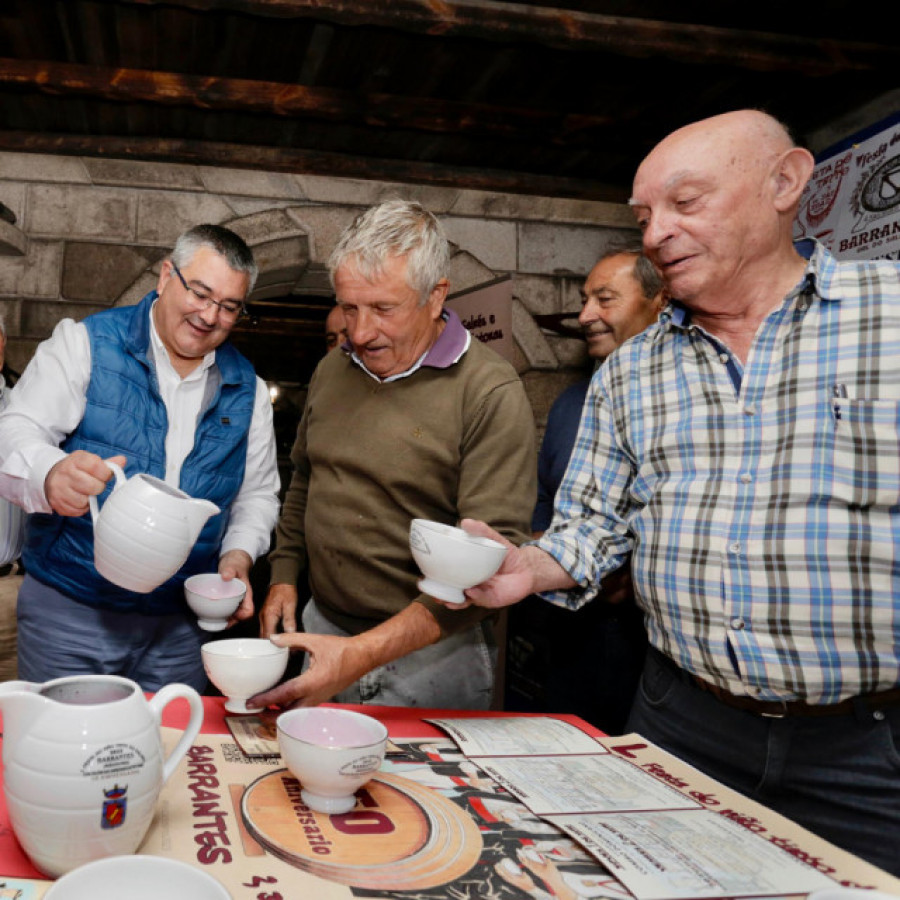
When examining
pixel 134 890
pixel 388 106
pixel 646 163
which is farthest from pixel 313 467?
pixel 388 106

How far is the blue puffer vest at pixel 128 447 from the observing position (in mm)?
1871

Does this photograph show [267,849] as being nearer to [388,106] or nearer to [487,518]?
[487,518]

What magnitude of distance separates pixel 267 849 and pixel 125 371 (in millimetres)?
1407

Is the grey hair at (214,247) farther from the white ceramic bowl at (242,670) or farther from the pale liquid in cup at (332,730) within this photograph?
the pale liquid in cup at (332,730)

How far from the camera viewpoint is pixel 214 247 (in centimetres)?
202

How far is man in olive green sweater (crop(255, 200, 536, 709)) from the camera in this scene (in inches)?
68.9

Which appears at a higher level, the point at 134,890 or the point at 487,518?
the point at 487,518

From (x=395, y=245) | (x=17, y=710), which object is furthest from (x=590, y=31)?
(x=17, y=710)

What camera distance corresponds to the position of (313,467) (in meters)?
2.01

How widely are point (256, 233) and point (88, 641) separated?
297cm

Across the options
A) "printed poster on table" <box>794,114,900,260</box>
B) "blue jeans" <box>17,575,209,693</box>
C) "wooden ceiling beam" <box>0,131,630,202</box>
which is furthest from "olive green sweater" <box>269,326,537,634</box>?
"wooden ceiling beam" <box>0,131,630,202</box>

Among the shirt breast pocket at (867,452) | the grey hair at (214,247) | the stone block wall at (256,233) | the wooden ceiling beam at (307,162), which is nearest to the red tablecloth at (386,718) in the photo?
the shirt breast pocket at (867,452)

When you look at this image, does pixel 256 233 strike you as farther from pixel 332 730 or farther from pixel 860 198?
pixel 332 730

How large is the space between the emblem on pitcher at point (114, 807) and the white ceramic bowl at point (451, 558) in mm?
584
